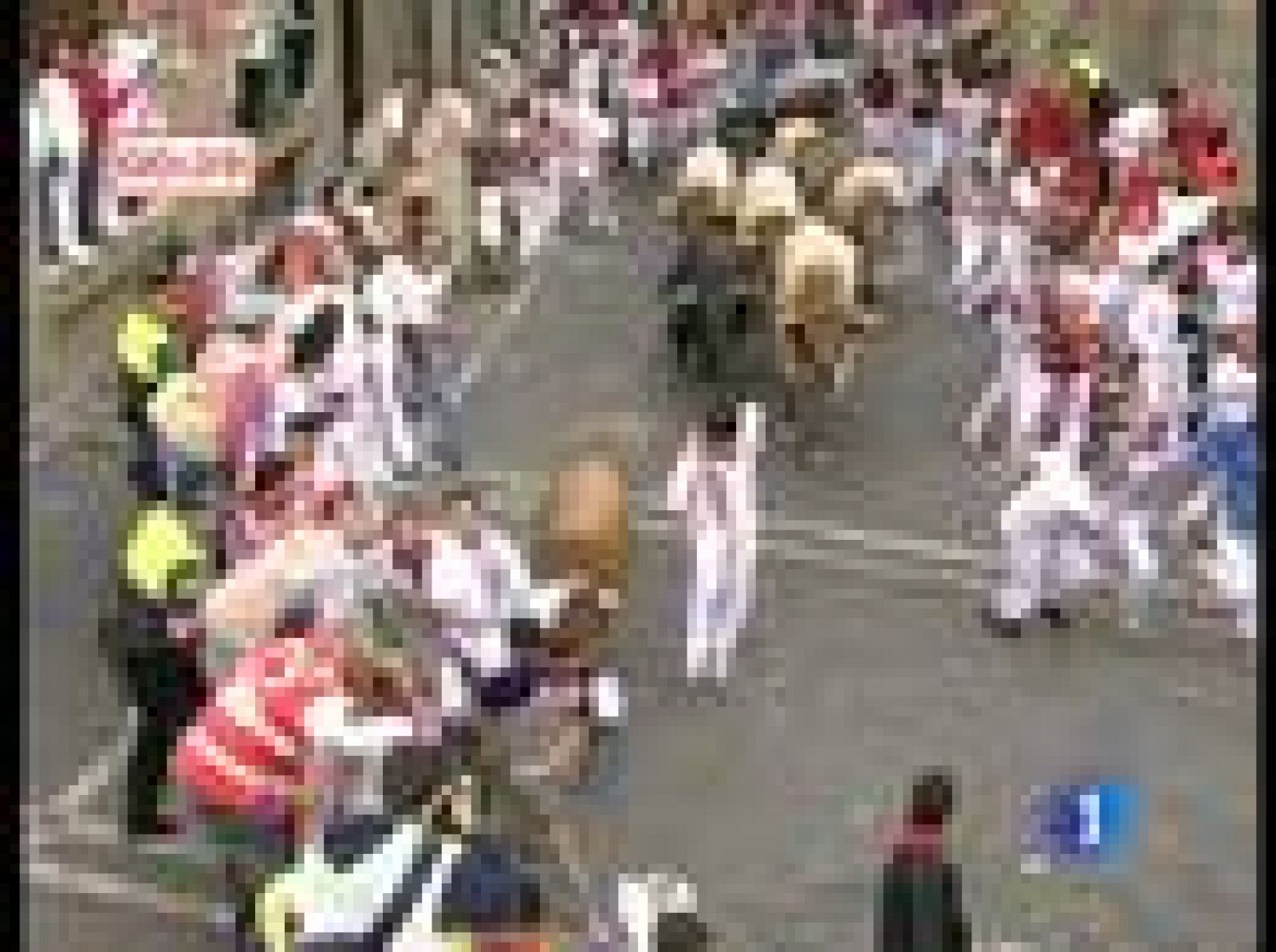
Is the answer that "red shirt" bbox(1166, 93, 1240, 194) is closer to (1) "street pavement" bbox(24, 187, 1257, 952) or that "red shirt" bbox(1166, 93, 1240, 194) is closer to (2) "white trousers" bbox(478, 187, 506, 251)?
(1) "street pavement" bbox(24, 187, 1257, 952)

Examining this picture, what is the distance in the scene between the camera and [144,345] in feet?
48.2

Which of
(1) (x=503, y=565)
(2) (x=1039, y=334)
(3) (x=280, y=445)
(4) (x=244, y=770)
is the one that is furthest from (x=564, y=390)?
(4) (x=244, y=770)

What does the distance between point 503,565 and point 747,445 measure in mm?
3130

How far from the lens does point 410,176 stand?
20.3 meters

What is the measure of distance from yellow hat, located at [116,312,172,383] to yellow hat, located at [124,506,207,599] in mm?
2676

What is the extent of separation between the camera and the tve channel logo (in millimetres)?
12328

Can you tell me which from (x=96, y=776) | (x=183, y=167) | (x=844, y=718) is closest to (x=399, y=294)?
(x=844, y=718)

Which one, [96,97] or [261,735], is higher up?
[96,97]

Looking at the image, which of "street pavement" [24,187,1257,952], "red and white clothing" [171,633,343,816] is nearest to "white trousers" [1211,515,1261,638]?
"street pavement" [24,187,1257,952]

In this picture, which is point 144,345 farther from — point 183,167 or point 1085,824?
point 183,167

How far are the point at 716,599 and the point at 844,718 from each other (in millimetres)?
960

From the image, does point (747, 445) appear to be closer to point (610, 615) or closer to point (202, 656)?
point (610, 615)

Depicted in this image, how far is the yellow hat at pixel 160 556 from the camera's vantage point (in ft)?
38.0

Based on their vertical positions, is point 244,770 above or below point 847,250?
below
